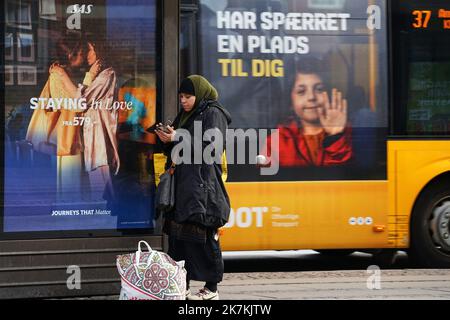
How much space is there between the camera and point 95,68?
7.83m

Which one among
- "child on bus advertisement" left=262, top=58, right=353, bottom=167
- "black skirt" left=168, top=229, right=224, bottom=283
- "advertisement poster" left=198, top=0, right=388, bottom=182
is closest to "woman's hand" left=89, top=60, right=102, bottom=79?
"black skirt" left=168, top=229, right=224, bottom=283

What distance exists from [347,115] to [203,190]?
3173 mm

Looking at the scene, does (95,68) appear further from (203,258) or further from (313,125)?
(313,125)

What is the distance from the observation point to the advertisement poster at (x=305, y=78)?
959cm

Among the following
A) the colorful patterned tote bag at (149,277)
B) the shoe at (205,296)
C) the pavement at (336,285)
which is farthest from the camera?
the pavement at (336,285)

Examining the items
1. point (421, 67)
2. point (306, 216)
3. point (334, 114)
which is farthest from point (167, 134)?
point (421, 67)

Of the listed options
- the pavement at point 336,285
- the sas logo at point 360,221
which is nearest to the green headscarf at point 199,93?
the pavement at point 336,285

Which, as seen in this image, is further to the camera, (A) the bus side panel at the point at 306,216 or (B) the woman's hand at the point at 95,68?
(A) the bus side panel at the point at 306,216

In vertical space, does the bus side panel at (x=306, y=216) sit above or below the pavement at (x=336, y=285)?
above

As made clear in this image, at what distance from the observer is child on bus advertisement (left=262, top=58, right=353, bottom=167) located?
9.68 meters

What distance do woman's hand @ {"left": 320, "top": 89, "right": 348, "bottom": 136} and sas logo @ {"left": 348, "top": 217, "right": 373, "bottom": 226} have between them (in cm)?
92

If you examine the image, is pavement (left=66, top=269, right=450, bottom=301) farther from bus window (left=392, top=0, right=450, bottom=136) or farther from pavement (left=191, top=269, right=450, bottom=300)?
bus window (left=392, top=0, right=450, bottom=136)

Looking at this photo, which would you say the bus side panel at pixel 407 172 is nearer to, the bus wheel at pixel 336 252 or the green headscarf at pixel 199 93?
the bus wheel at pixel 336 252
